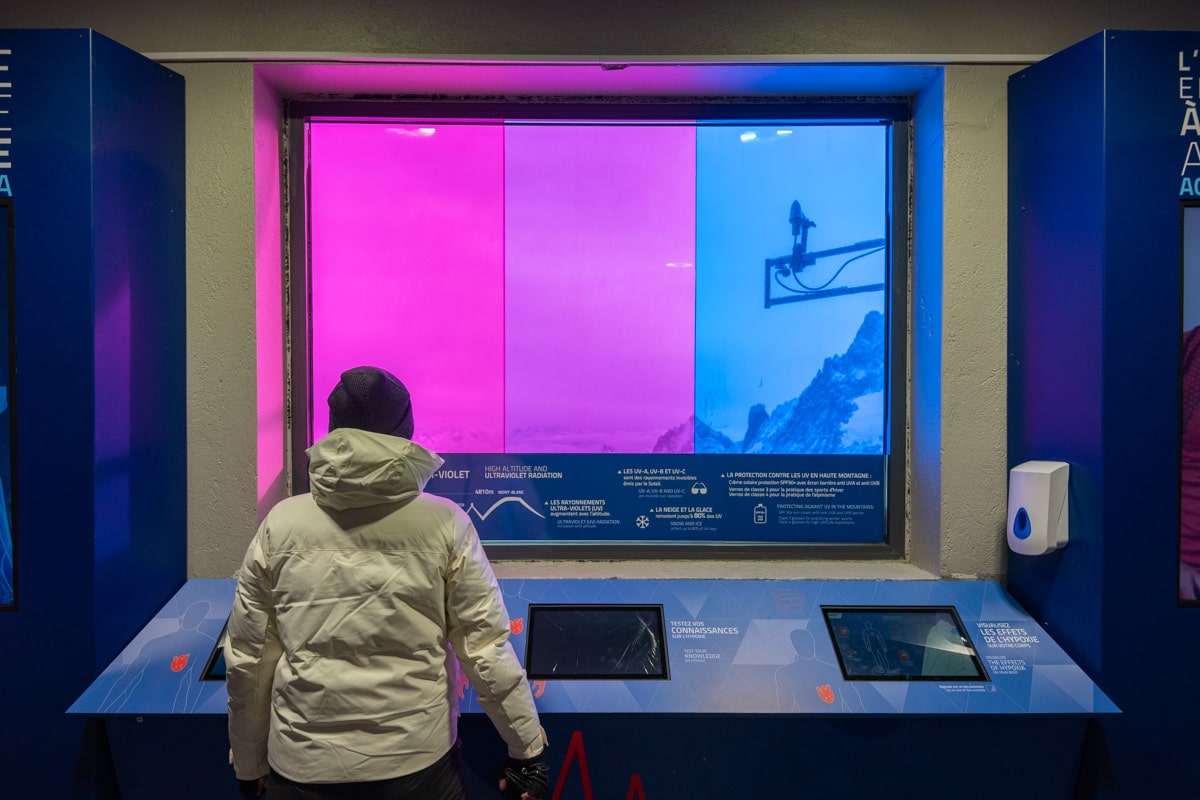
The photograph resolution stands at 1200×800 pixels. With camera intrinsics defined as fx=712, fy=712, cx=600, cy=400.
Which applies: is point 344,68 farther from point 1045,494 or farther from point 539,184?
point 1045,494

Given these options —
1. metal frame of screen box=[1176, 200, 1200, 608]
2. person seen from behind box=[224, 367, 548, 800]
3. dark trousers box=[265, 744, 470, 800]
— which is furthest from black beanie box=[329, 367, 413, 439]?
metal frame of screen box=[1176, 200, 1200, 608]

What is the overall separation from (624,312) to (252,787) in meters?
1.81

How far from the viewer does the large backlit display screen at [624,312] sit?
2.60m

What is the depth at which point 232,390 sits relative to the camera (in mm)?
2359

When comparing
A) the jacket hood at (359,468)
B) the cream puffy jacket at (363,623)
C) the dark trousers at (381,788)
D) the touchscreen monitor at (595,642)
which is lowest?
the dark trousers at (381,788)

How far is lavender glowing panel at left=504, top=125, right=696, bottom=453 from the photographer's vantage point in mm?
2617

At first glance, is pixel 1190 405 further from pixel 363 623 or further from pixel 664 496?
pixel 363 623

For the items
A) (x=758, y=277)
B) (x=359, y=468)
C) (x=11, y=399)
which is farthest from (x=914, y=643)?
(x=11, y=399)

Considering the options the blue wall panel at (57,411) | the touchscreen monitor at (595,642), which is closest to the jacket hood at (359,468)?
the touchscreen monitor at (595,642)

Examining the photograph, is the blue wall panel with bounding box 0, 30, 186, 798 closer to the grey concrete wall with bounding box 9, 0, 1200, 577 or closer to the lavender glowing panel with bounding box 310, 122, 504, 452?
the grey concrete wall with bounding box 9, 0, 1200, 577

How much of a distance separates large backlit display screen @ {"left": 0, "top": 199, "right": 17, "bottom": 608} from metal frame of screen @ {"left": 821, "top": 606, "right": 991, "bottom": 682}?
92.4 inches

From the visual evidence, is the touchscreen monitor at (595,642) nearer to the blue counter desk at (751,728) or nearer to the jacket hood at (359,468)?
the blue counter desk at (751,728)

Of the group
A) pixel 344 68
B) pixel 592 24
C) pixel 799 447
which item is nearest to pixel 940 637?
pixel 799 447

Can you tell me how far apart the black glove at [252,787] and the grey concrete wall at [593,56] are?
836mm
